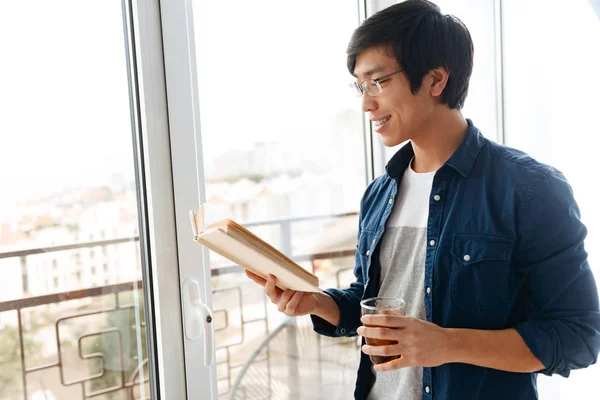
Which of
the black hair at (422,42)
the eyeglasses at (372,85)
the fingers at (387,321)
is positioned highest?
the black hair at (422,42)

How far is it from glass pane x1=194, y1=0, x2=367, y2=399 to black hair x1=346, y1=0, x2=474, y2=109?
0.54 metres

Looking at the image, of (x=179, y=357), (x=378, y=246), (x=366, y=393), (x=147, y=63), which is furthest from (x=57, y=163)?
(x=366, y=393)

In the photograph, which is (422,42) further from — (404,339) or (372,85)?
(404,339)

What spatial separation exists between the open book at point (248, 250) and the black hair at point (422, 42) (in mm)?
529

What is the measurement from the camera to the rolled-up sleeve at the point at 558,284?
1.17 m

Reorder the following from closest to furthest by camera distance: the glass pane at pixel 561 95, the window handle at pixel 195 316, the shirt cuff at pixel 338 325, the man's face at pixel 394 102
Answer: the man's face at pixel 394 102 < the shirt cuff at pixel 338 325 < the window handle at pixel 195 316 < the glass pane at pixel 561 95

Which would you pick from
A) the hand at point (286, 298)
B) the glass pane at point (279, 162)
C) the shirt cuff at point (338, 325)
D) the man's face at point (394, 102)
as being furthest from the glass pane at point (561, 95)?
the hand at point (286, 298)

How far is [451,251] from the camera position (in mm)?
1312

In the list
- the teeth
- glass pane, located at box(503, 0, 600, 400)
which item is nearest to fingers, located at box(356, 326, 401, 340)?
the teeth

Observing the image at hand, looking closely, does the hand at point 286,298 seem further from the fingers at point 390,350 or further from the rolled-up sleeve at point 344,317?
the fingers at point 390,350

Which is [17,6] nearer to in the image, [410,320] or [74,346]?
[74,346]

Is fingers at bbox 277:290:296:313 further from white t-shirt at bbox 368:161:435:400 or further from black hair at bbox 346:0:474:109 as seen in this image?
black hair at bbox 346:0:474:109

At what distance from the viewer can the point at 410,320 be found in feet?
3.76

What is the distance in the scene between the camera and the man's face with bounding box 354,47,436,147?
1391mm
